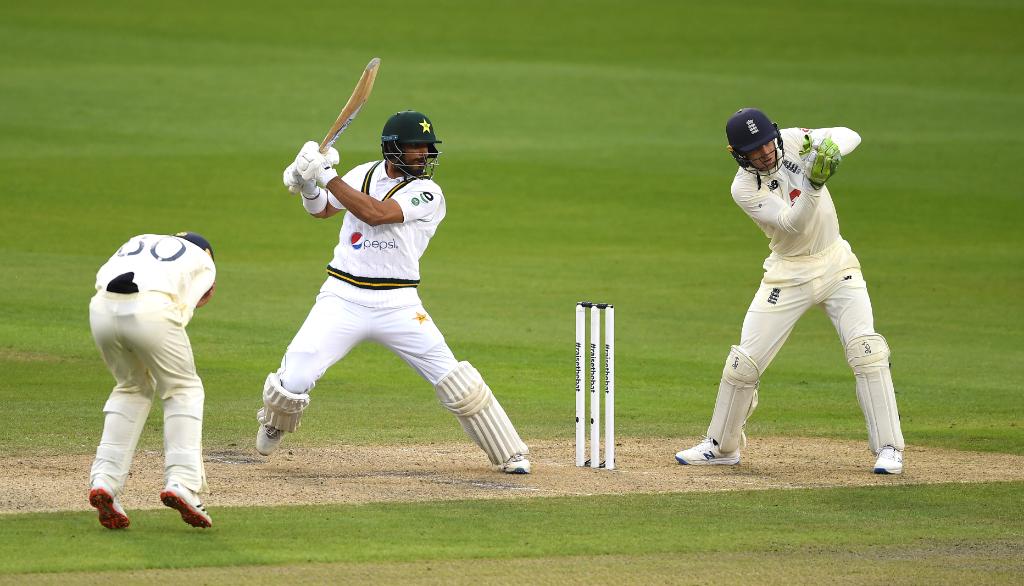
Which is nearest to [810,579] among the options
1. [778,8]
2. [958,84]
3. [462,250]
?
[462,250]

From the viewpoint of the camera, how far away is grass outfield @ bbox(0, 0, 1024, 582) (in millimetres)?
8750

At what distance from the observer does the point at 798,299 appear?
34.1 feet

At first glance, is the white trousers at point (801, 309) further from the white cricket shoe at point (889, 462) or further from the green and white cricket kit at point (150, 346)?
the green and white cricket kit at point (150, 346)

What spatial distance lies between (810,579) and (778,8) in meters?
41.7

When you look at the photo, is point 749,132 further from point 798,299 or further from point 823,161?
point 798,299

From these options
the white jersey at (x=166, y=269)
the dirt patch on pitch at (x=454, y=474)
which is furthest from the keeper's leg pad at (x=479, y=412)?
the white jersey at (x=166, y=269)

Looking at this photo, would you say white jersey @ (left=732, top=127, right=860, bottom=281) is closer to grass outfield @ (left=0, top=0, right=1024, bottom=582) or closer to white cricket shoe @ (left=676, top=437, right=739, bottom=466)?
white cricket shoe @ (left=676, top=437, right=739, bottom=466)

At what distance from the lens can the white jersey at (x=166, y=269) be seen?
808 cm

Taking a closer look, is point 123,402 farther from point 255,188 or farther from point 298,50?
point 298,50

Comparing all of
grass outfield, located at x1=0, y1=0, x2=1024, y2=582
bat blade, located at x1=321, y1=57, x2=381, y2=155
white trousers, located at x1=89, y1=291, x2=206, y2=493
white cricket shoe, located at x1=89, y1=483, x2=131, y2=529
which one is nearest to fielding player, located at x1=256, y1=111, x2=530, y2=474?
bat blade, located at x1=321, y1=57, x2=381, y2=155

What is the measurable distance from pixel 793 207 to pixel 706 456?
5.46 ft

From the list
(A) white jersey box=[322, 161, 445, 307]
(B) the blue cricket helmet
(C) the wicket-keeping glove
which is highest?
(B) the blue cricket helmet

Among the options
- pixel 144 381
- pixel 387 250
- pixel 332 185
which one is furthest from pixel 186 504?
pixel 387 250

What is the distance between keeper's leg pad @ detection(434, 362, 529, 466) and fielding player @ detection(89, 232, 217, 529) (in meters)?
1.93
